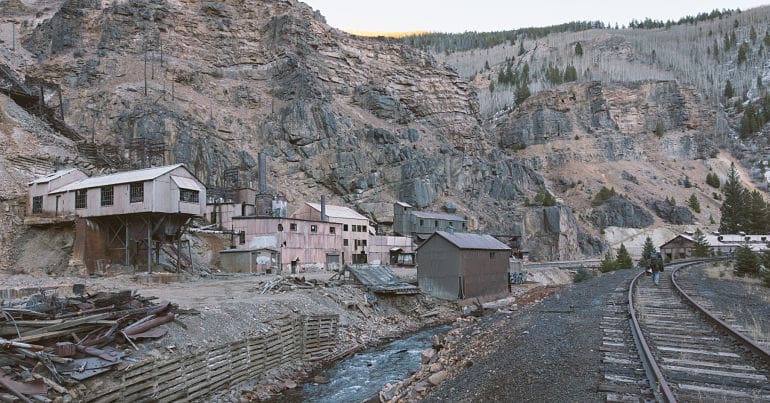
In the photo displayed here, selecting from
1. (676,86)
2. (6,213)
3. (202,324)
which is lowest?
(202,324)

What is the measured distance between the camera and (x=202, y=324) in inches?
709

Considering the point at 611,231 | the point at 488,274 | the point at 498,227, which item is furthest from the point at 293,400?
the point at 611,231

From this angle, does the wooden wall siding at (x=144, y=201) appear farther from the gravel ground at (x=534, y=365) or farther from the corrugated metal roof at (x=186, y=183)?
the gravel ground at (x=534, y=365)

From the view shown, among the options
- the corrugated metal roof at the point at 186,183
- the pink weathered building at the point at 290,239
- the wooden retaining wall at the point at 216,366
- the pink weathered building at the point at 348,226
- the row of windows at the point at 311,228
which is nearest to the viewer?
the wooden retaining wall at the point at 216,366

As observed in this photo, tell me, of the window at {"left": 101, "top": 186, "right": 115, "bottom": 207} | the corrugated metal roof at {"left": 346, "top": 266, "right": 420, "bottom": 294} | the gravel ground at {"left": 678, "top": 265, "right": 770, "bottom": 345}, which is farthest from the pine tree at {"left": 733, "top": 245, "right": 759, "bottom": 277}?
the window at {"left": 101, "top": 186, "right": 115, "bottom": 207}

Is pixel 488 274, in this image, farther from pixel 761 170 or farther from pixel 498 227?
pixel 761 170

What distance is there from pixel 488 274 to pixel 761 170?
12293 centimetres

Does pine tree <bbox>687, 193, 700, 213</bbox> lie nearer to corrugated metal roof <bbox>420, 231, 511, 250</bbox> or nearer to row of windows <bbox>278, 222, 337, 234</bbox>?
corrugated metal roof <bbox>420, 231, 511, 250</bbox>

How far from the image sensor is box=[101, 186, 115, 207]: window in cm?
3234

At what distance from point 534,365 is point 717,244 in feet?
245

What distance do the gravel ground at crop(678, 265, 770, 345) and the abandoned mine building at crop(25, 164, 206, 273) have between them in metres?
30.7

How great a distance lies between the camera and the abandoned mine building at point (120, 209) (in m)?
31.9

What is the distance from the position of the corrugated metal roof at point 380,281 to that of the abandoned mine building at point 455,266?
8.04 ft

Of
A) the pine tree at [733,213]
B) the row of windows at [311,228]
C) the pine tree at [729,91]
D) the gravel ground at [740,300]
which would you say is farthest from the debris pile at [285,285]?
the pine tree at [729,91]
